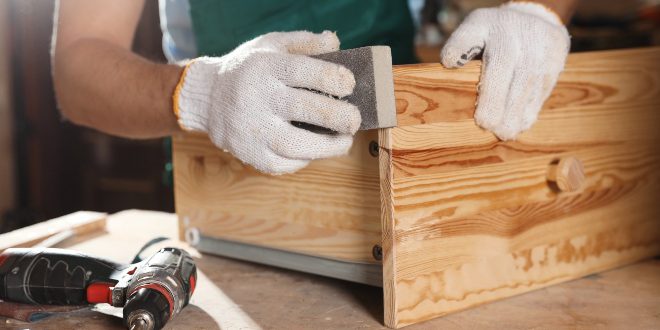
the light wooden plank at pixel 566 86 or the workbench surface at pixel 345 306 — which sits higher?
the light wooden plank at pixel 566 86

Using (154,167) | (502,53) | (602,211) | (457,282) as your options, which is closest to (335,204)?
(457,282)

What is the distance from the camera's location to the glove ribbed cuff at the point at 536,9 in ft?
3.73

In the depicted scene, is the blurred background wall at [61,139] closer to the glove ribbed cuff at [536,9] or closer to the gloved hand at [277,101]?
the glove ribbed cuff at [536,9]

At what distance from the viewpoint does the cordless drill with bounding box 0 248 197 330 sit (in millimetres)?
969

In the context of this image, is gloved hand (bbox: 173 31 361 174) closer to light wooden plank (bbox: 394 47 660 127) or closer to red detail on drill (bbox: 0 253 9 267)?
light wooden plank (bbox: 394 47 660 127)

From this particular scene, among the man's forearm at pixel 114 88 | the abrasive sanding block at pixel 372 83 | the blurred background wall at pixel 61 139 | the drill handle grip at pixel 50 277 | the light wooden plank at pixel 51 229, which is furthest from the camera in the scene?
the blurred background wall at pixel 61 139

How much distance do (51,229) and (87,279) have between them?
500 mm

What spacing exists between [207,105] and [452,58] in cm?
34

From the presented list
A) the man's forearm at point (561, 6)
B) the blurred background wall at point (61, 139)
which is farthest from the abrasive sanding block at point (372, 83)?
the blurred background wall at point (61, 139)

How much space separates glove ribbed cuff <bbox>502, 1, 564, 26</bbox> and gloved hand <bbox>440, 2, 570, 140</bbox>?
4 centimetres

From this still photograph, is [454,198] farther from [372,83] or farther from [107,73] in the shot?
[107,73]

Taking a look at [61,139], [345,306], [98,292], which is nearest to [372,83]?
[345,306]

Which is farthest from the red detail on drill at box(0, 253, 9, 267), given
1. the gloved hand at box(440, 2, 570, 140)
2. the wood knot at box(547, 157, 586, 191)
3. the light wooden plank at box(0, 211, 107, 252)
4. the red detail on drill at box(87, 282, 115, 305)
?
the wood knot at box(547, 157, 586, 191)

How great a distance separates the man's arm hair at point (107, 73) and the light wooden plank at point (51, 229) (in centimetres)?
24
